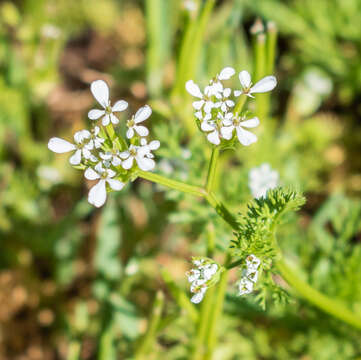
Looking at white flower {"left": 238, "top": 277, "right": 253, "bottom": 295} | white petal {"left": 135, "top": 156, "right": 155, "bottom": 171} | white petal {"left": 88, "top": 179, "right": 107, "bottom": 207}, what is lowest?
white flower {"left": 238, "top": 277, "right": 253, "bottom": 295}

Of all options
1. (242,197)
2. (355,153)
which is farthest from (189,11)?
(355,153)

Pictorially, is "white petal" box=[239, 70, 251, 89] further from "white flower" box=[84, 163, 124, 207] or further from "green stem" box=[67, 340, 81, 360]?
"green stem" box=[67, 340, 81, 360]

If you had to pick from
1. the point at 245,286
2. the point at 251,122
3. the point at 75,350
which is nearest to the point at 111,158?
the point at 251,122

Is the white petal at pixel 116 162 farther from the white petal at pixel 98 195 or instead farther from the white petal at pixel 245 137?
the white petal at pixel 245 137

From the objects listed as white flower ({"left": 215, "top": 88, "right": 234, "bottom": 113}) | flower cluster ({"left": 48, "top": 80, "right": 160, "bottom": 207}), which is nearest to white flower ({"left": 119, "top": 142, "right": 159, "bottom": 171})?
flower cluster ({"left": 48, "top": 80, "right": 160, "bottom": 207})

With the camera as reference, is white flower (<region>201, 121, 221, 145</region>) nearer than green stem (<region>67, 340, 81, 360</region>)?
Yes

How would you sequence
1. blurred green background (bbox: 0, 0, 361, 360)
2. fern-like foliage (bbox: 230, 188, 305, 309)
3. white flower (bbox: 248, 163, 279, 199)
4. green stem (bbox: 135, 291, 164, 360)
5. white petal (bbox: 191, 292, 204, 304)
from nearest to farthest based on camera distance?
white petal (bbox: 191, 292, 204, 304), fern-like foliage (bbox: 230, 188, 305, 309), green stem (bbox: 135, 291, 164, 360), white flower (bbox: 248, 163, 279, 199), blurred green background (bbox: 0, 0, 361, 360)

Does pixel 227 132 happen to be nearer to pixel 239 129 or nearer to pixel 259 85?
pixel 239 129

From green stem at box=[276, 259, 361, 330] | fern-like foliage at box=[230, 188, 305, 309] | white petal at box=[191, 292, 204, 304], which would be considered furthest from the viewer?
green stem at box=[276, 259, 361, 330]
